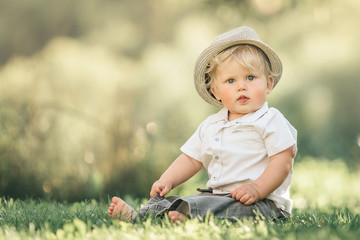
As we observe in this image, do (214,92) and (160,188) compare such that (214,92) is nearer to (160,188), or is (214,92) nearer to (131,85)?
(160,188)

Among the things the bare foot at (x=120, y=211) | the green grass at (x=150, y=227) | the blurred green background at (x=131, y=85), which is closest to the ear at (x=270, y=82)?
the green grass at (x=150, y=227)

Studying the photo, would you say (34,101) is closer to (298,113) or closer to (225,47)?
(225,47)

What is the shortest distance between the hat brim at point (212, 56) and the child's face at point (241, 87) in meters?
0.08

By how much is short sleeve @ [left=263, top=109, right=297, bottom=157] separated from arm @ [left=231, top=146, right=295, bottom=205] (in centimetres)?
3

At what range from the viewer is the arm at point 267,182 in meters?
2.44

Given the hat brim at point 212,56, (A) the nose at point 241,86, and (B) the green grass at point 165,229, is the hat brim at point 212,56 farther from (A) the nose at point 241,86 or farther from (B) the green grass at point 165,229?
(B) the green grass at point 165,229

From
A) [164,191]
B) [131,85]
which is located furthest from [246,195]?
[131,85]

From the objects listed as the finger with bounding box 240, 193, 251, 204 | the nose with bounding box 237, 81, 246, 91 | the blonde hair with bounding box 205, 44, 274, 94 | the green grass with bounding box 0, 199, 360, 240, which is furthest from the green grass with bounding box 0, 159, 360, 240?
the blonde hair with bounding box 205, 44, 274, 94

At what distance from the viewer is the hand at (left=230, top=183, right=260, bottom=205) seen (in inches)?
95.7

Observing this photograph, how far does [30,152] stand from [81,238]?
2496mm

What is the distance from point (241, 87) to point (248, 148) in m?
0.30

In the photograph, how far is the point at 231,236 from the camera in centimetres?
195

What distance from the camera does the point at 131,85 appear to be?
5.85 meters

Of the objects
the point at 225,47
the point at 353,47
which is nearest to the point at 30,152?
the point at 225,47
